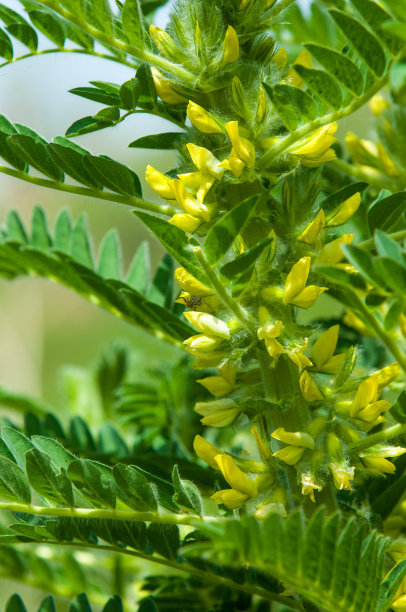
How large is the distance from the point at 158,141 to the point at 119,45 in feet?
0.47

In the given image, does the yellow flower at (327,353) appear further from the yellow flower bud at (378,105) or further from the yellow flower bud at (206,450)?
the yellow flower bud at (378,105)

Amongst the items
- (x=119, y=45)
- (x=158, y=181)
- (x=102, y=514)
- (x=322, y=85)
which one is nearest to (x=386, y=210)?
(x=322, y=85)

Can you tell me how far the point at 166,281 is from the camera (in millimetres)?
1271

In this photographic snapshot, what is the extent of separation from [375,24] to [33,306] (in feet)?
7.54

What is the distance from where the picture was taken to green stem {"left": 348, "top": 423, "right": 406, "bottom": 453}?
0.83 meters

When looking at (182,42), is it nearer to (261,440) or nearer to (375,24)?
(375,24)

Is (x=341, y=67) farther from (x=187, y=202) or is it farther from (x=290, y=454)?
(x=290, y=454)

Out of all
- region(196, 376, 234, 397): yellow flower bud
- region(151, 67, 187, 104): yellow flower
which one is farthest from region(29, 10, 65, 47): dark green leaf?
region(196, 376, 234, 397): yellow flower bud

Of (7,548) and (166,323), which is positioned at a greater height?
(166,323)

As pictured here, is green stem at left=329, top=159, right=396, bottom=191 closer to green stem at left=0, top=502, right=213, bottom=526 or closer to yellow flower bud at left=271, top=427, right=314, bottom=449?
yellow flower bud at left=271, top=427, right=314, bottom=449

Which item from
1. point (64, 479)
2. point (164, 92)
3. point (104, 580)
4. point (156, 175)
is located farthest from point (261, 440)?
point (104, 580)

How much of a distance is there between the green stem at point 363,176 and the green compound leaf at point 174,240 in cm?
48

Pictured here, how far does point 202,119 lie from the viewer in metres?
0.84

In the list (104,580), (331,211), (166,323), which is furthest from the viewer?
(104,580)
